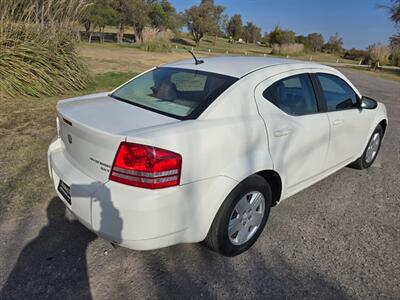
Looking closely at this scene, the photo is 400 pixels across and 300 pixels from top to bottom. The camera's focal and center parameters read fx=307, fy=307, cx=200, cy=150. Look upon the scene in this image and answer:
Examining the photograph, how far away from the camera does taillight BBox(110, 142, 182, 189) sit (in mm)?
1872

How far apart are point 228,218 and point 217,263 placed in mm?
423

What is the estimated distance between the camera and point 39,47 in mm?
7230

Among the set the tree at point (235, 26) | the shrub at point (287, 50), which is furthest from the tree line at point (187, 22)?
the shrub at point (287, 50)

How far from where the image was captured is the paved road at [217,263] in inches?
84.4

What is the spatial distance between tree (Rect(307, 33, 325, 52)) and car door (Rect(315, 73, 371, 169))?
67.5 metres

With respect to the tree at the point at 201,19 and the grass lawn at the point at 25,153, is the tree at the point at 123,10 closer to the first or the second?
the tree at the point at 201,19

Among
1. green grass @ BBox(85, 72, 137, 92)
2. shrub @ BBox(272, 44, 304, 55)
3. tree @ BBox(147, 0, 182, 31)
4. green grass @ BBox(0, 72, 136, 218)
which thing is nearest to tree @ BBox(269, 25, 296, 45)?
shrub @ BBox(272, 44, 304, 55)

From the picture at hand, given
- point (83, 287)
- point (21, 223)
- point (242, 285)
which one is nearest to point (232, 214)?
point (242, 285)

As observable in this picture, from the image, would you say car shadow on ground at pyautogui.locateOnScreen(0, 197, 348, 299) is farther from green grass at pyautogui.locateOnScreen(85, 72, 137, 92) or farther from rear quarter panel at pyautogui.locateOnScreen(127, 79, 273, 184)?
green grass at pyautogui.locateOnScreen(85, 72, 137, 92)

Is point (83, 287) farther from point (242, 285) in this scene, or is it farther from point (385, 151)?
point (385, 151)

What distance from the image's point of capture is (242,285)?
2215mm

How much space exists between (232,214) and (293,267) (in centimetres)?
65

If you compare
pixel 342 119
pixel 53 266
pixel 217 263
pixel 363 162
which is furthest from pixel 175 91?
pixel 363 162

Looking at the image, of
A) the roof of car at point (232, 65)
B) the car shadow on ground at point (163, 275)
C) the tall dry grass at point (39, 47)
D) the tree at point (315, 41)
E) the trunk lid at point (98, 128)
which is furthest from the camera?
the tree at point (315, 41)
